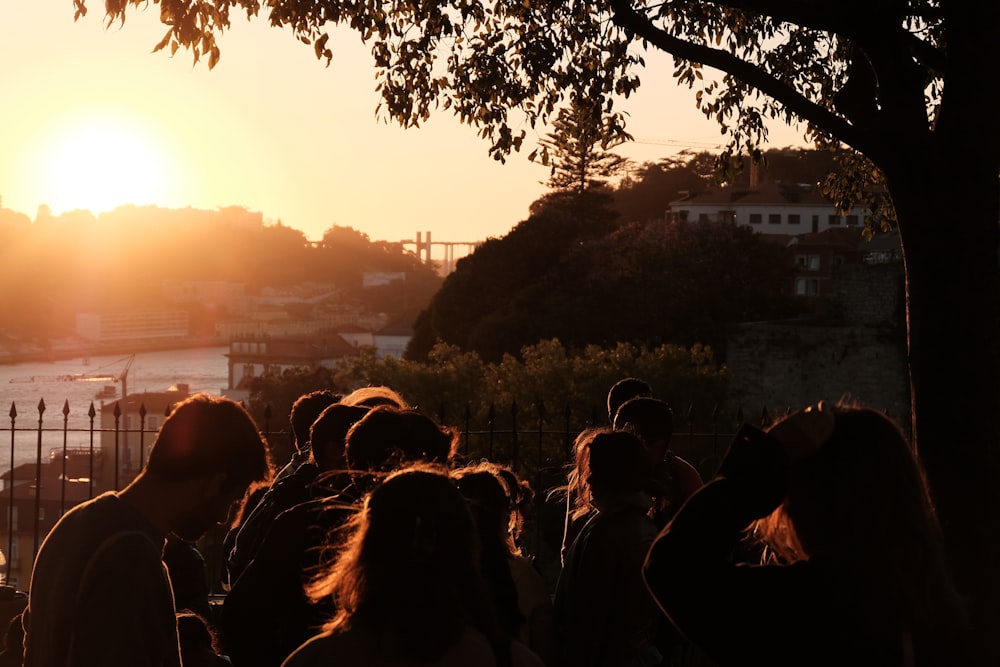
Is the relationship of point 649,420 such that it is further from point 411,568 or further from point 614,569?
point 411,568

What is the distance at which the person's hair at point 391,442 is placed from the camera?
2984 mm

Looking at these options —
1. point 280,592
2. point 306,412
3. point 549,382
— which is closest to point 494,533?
point 280,592

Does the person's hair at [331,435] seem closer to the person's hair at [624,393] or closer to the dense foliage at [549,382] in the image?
the person's hair at [624,393]

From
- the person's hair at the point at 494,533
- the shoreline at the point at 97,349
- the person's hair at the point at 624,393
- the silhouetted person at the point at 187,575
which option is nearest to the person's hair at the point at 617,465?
the person's hair at the point at 494,533

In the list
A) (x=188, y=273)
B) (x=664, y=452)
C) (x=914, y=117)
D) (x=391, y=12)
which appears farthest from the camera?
(x=188, y=273)

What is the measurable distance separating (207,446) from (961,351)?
363 cm

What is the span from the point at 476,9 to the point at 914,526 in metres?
6.28

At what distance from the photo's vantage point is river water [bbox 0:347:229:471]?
42.7 metres

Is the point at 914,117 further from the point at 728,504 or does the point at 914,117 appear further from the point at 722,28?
the point at 728,504

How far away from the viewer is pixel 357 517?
228cm

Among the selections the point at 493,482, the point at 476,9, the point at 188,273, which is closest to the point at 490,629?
the point at 493,482

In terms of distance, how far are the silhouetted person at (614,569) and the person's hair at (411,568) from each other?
5.83 feet

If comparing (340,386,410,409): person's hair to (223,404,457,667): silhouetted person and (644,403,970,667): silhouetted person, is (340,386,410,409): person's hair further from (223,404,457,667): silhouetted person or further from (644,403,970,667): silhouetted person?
(644,403,970,667): silhouetted person

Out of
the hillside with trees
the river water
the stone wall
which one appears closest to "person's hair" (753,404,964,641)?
the river water
